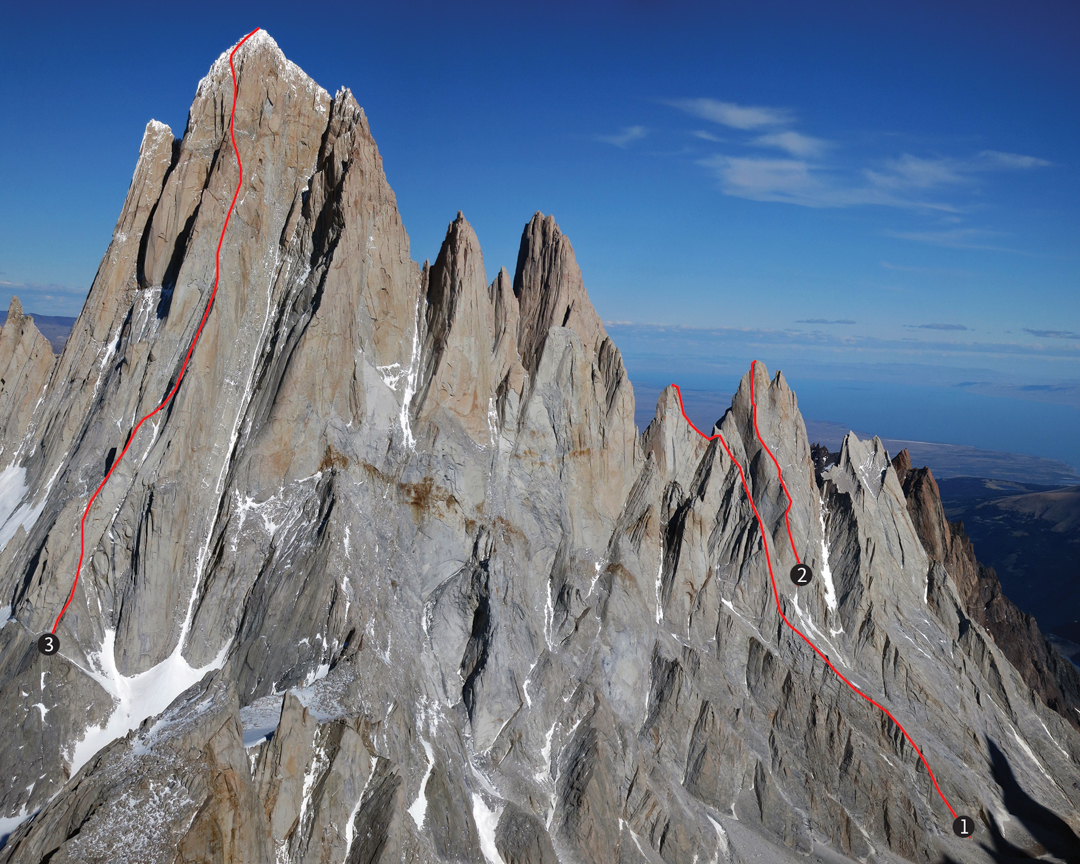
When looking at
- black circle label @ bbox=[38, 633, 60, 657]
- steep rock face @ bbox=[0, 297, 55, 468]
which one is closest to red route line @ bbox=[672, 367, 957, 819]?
black circle label @ bbox=[38, 633, 60, 657]

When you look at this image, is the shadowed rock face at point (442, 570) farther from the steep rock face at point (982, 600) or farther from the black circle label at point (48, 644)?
the steep rock face at point (982, 600)

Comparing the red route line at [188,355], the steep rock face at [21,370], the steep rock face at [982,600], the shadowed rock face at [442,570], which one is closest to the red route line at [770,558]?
the shadowed rock face at [442,570]

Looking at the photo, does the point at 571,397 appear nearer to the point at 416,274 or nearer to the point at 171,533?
the point at 416,274

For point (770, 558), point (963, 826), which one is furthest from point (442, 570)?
point (963, 826)

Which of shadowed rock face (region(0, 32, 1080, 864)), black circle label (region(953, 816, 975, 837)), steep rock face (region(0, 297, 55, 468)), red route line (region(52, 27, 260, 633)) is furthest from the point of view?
steep rock face (region(0, 297, 55, 468))

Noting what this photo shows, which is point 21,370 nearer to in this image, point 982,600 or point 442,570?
point 442,570

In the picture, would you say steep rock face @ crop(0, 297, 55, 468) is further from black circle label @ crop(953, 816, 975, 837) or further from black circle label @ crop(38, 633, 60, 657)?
black circle label @ crop(953, 816, 975, 837)

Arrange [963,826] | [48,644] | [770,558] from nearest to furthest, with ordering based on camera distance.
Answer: [48,644]
[963,826]
[770,558]
